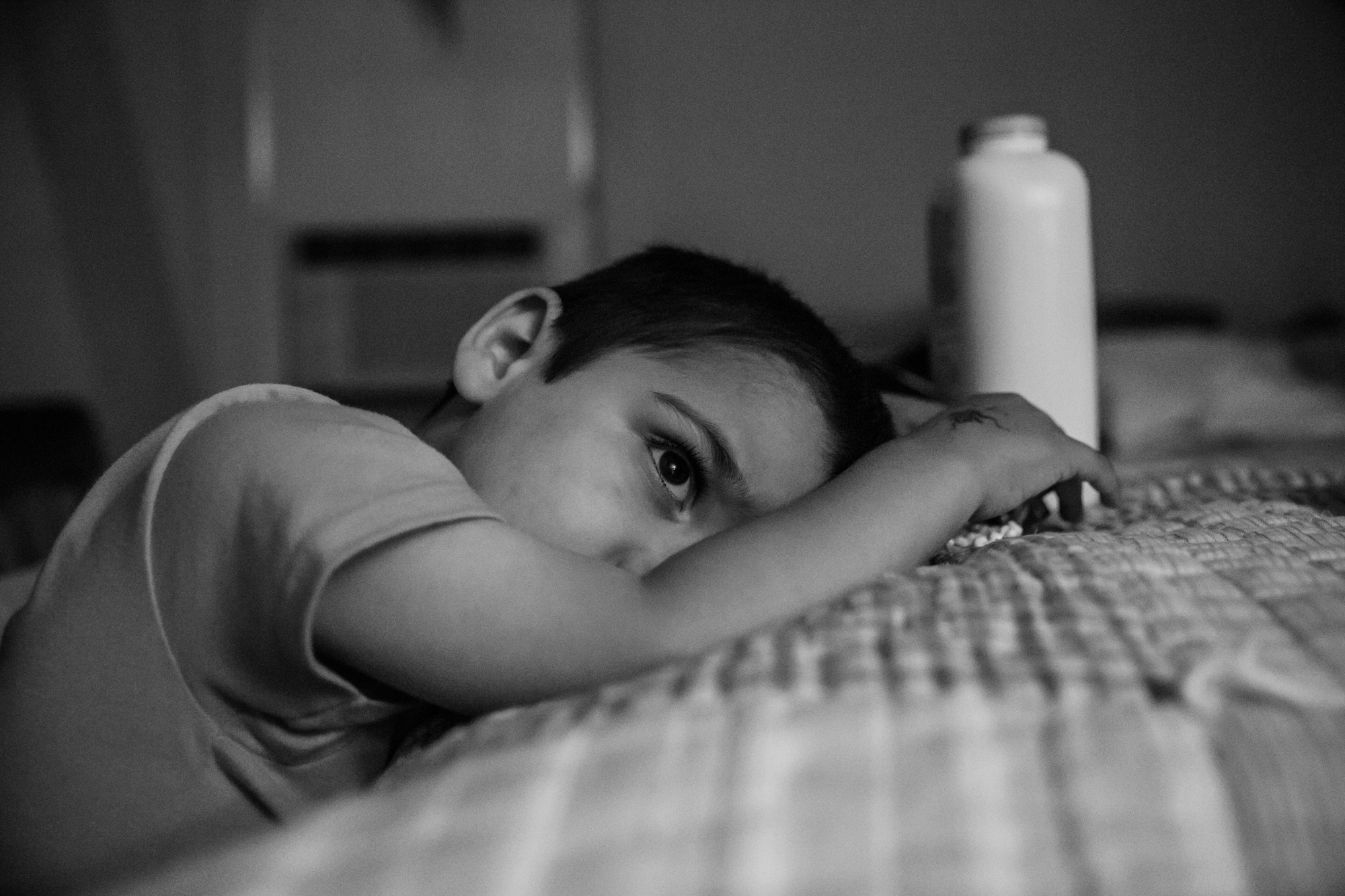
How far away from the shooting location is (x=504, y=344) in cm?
74

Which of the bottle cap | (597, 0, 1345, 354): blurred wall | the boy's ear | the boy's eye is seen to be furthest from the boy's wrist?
(597, 0, 1345, 354): blurred wall

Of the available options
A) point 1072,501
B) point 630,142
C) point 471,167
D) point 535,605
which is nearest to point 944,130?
point 630,142

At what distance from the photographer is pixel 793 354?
671 mm

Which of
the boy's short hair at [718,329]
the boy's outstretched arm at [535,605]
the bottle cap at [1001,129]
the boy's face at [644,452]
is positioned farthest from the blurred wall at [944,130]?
the boy's outstretched arm at [535,605]

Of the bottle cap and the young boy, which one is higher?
the bottle cap

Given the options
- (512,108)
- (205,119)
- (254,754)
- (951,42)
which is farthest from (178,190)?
(254,754)

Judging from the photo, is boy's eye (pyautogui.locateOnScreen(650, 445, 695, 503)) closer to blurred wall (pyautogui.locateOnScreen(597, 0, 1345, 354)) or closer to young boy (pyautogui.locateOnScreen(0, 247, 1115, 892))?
young boy (pyautogui.locateOnScreen(0, 247, 1115, 892))

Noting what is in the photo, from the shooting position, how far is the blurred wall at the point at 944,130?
270 centimetres

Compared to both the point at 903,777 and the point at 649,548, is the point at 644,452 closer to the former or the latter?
the point at 649,548

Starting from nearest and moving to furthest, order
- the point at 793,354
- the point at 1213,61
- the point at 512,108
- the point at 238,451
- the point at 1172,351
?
the point at 238,451, the point at 793,354, the point at 1172,351, the point at 1213,61, the point at 512,108

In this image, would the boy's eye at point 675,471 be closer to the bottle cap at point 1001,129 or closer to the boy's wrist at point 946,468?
the boy's wrist at point 946,468

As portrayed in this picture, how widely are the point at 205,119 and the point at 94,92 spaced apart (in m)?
0.30

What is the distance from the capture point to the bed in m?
0.30

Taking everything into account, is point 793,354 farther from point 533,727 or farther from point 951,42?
point 951,42
